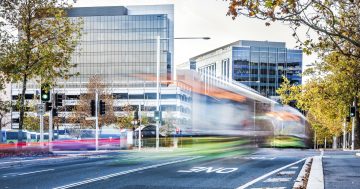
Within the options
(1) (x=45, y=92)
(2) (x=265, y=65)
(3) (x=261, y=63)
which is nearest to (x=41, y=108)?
(1) (x=45, y=92)

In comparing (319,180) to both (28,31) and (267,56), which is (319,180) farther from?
(267,56)

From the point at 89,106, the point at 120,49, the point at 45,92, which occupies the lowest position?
the point at 89,106

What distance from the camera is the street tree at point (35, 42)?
35.8 metres

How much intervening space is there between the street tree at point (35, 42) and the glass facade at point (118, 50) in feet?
350

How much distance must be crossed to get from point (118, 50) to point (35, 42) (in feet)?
357

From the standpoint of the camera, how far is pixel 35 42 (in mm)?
38938

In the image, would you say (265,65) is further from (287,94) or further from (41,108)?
(41,108)

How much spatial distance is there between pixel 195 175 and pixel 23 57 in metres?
21.6

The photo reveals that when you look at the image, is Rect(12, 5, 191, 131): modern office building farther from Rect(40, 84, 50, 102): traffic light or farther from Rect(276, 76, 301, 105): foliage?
Rect(40, 84, 50, 102): traffic light

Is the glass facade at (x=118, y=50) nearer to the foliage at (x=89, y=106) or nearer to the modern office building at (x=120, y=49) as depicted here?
the modern office building at (x=120, y=49)

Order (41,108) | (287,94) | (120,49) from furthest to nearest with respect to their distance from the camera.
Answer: (120,49) → (287,94) → (41,108)

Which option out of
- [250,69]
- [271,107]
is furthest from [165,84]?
[271,107]

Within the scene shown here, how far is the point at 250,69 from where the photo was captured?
18238 cm

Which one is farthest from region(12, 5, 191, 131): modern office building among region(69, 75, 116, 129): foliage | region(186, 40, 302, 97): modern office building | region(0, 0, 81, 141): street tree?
region(0, 0, 81, 141): street tree
